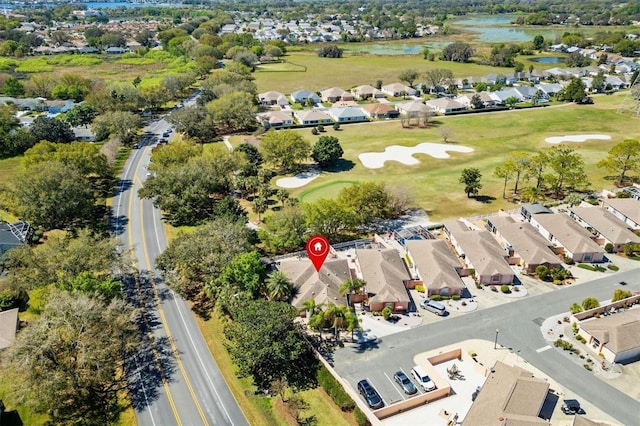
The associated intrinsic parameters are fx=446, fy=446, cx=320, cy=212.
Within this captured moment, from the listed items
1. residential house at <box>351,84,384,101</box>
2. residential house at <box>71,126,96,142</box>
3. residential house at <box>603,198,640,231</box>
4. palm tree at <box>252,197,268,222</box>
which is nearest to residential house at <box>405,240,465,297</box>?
palm tree at <box>252,197,268,222</box>

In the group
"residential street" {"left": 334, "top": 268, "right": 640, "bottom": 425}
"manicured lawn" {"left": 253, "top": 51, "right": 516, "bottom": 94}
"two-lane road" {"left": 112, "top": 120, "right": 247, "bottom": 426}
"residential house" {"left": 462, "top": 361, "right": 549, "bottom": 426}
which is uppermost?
"manicured lawn" {"left": 253, "top": 51, "right": 516, "bottom": 94}

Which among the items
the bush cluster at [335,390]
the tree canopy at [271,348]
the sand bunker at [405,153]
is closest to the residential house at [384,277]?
the tree canopy at [271,348]

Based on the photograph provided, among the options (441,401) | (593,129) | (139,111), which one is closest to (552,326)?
(441,401)

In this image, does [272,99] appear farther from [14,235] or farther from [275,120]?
[14,235]

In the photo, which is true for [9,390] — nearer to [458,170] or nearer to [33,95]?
[458,170]

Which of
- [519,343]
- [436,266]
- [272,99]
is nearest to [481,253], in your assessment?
[436,266]

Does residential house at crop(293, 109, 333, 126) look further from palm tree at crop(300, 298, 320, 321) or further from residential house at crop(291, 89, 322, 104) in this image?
palm tree at crop(300, 298, 320, 321)

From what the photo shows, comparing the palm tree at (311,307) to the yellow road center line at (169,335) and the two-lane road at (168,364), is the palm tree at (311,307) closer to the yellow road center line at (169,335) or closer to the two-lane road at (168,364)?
the two-lane road at (168,364)
